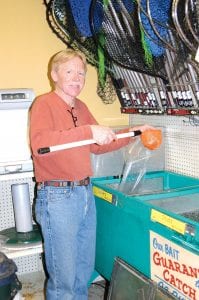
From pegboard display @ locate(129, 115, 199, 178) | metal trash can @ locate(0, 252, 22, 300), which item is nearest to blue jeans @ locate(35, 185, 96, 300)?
metal trash can @ locate(0, 252, 22, 300)

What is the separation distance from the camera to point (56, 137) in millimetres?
1690

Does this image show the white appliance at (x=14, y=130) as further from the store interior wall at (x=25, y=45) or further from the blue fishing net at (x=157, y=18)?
the blue fishing net at (x=157, y=18)

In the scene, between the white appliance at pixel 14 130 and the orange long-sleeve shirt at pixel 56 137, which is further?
the white appliance at pixel 14 130

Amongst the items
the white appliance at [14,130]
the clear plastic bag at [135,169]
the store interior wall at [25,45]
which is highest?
the store interior wall at [25,45]

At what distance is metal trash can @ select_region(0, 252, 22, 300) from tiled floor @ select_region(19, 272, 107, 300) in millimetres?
352

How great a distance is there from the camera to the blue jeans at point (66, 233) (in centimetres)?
186

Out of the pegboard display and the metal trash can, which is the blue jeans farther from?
the pegboard display

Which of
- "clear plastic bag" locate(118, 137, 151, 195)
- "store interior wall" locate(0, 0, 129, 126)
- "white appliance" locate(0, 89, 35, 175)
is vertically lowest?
"clear plastic bag" locate(118, 137, 151, 195)

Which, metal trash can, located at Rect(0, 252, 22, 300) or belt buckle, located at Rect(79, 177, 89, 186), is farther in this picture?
metal trash can, located at Rect(0, 252, 22, 300)

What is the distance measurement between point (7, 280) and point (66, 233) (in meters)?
0.49

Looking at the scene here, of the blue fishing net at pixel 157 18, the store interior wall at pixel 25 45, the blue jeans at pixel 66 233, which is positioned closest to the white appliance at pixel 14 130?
the store interior wall at pixel 25 45

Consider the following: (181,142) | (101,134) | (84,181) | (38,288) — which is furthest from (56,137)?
(38,288)

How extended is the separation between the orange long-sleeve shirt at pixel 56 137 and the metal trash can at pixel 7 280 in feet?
1.84

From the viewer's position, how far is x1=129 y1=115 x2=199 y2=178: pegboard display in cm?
224
